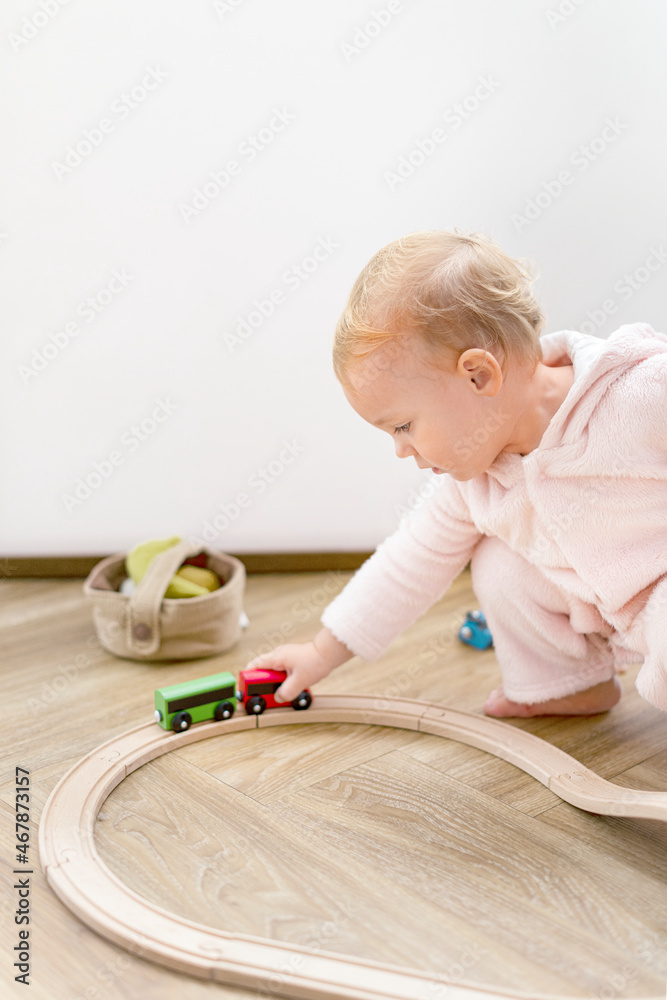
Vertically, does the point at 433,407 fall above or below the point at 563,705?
above

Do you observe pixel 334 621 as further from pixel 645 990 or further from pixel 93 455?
pixel 93 455

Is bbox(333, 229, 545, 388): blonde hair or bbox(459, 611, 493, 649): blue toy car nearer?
bbox(333, 229, 545, 388): blonde hair

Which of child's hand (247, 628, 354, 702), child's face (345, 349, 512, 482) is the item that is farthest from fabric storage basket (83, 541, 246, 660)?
child's face (345, 349, 512, 482)

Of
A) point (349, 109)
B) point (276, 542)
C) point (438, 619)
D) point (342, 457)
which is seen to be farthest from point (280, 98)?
point (438, 619)

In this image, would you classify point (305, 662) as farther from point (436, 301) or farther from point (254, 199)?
point (254, 199)

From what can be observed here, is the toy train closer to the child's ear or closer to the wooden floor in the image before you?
the wooden floor

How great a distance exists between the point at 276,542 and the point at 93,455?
337mm

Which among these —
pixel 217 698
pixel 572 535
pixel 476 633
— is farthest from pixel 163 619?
pixel 572 535

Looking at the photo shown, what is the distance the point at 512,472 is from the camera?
3.17ft

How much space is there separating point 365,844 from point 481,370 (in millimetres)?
451

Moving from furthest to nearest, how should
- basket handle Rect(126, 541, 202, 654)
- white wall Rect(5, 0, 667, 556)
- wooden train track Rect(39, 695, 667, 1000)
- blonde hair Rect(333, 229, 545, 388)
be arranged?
1. white wall Rect(5, 0, 667, 556)
2. basket handle Rect(126, 541, 202, 654)
3. blonde hair Rect(333, 229, 545, 388)
4. wooden train track Rect(39, 695, 667, 1000)

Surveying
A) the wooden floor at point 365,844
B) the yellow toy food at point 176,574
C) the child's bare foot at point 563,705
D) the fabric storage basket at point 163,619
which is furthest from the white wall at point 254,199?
the child's bare foot at point 563,705

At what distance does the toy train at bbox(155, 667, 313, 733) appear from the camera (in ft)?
3.23

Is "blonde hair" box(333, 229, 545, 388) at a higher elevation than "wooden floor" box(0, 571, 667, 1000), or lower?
higher
